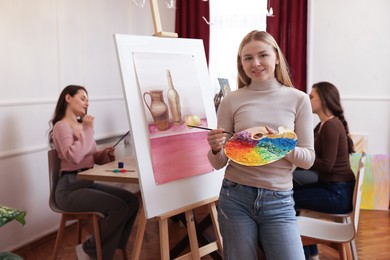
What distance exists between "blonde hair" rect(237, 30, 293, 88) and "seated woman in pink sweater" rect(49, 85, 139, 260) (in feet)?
4.02

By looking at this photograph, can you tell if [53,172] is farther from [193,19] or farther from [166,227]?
[193,19]

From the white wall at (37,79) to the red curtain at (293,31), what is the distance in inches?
65.3

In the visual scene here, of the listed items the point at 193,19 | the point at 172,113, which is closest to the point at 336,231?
the point at 172,113

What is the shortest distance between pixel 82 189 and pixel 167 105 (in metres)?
0.90

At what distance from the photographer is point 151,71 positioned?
1.90m

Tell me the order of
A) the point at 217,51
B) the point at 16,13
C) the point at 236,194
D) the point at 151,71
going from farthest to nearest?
the point at 217,51 < the point at 16,13 < the point at 151,71 < the point at 236,194

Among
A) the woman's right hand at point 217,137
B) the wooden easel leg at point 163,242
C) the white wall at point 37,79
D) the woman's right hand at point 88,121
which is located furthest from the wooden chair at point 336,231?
the white wall at point 37,79

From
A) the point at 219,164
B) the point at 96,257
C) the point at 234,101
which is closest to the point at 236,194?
the point at 219,164

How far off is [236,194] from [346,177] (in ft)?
3.70

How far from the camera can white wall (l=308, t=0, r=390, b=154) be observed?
3896 millimetres

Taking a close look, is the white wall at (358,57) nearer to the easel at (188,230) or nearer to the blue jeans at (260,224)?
the easel at (188,230)

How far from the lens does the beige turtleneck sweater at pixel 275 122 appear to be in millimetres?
1519

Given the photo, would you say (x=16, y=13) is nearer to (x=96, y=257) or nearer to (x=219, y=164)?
(x=96, y=257)

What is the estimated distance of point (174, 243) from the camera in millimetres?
3039
